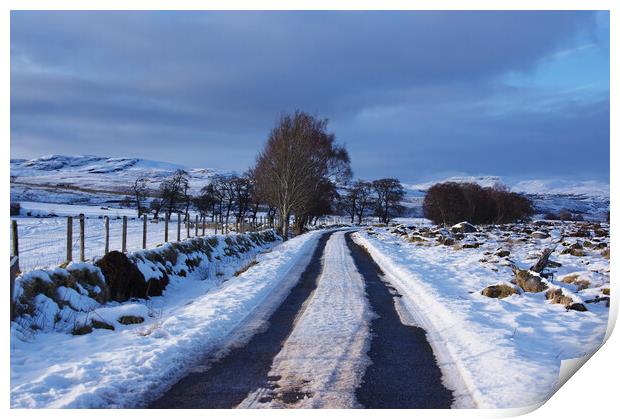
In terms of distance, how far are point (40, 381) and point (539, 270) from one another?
1206 centimetres

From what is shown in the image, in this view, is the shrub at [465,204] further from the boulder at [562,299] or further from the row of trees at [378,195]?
the row of trees at [378,195]

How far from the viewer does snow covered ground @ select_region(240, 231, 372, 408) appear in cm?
485

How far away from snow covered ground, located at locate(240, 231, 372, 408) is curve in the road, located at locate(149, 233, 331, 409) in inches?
5.5

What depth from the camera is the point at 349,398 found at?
15.7 feet

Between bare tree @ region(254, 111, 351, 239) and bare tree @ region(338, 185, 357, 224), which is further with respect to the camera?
bare tree @ region(338, 185, 357, 224)

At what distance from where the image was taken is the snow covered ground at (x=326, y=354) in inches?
191

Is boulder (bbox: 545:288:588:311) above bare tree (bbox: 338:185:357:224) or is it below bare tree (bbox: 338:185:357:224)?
below

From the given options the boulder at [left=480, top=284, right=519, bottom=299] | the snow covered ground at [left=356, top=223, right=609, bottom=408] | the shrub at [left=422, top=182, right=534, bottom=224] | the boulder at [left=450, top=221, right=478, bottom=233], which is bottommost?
the snow covered ground at [left=356, top=223, right=609, bottom=408]

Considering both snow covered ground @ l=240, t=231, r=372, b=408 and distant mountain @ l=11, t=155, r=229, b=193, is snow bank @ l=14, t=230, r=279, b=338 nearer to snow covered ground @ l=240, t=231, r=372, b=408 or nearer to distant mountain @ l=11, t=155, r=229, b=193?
distant mountain @ l=11, t=155, r=229, b=193

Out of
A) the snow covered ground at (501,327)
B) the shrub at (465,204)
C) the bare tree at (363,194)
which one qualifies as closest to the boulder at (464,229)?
the shrub at (465,204)

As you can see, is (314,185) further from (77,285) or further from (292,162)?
(77,285)

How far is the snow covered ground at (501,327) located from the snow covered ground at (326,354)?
105 centimetres

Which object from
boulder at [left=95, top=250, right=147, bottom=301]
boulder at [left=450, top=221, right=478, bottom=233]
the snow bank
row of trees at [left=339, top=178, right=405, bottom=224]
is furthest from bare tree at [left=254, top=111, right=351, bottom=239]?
row of trees at [left=339, top=178, right=405, bottom=224]
